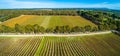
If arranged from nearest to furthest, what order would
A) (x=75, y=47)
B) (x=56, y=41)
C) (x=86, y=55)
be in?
(x=86, y=55) → (x=75, y=47) → (x=56, y=41)

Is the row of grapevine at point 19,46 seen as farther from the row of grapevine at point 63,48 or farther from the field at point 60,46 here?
the row of grapevine at point 63,48

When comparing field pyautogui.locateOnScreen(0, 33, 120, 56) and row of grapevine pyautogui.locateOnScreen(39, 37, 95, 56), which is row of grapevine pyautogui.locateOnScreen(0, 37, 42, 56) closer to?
field pyautogui.locateOnScreen(0, 33, 120, 56)

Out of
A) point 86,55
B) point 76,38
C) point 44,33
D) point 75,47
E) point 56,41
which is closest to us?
point 86,55

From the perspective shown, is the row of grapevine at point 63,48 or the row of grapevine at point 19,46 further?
the row of grapevine at point 19,46

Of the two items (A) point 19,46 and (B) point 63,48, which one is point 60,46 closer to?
(B) point 63,48

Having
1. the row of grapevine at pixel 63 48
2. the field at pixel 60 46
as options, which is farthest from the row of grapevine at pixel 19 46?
the row of grapevine at pixel 63 48

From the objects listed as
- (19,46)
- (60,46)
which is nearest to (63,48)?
(60,46)

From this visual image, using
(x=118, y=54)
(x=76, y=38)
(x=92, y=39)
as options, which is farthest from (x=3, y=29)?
(x=118, y=54)

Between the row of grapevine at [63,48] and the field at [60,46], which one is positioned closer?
the row of grapevine at [63,48]

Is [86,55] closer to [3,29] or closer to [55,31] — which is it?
[55,31]
